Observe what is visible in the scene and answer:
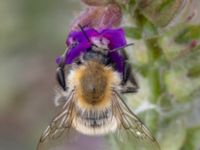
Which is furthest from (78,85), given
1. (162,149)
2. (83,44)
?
(162,149)

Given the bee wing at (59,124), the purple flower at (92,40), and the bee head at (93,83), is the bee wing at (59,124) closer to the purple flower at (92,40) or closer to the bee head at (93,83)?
the bee head at (93,83)

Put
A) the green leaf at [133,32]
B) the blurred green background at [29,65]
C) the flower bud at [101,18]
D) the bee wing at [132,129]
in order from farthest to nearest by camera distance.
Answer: the blurred green background at [29,65]
the green leaf at [133,32]
the flower bud at [101,18]
the bee wing at [132,129]

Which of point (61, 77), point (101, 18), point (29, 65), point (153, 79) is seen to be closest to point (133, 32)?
point (101, 18)

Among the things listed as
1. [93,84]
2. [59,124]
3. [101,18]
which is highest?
[101,18]

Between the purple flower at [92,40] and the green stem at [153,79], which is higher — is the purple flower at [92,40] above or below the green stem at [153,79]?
above

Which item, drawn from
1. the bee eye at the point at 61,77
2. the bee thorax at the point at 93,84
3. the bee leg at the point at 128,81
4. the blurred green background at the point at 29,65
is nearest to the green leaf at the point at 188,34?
the bee leg at the point at 128,81

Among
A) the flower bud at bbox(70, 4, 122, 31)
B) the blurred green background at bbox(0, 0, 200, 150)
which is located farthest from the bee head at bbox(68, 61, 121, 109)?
the blurred green background at bbox(0, 0, 200, 150)

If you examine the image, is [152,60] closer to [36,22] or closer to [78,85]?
[78,85]

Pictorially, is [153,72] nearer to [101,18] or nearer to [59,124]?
[101,18]
